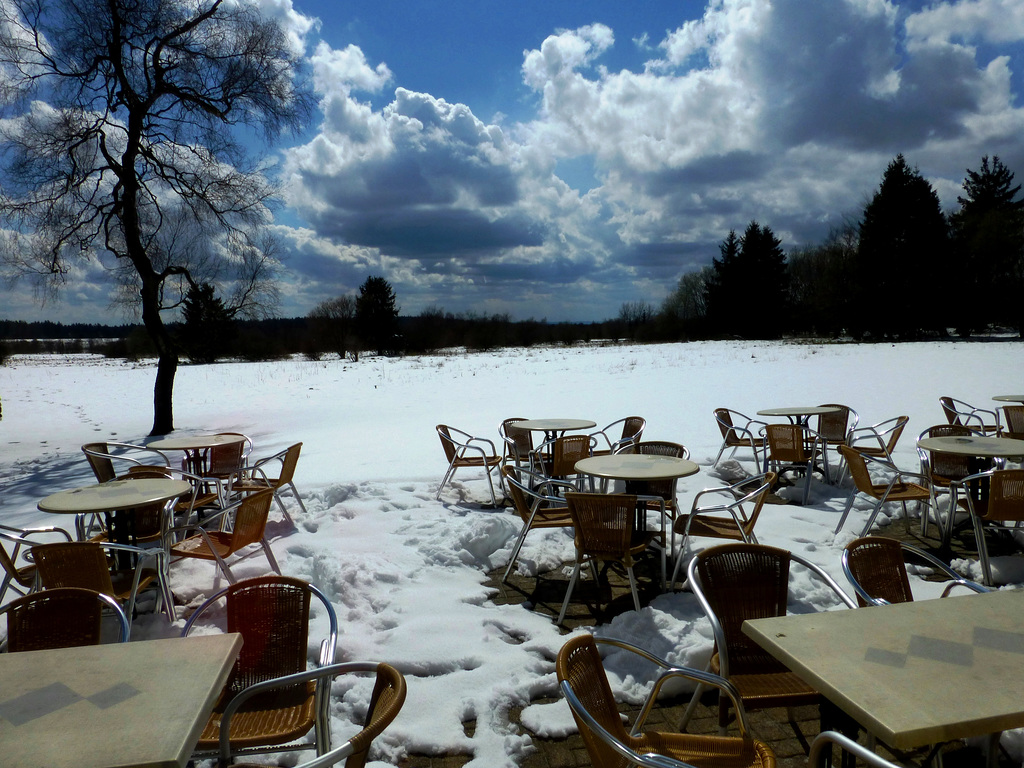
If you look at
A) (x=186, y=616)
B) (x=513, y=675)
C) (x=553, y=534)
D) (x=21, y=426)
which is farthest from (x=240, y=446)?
(x=21, y=426)

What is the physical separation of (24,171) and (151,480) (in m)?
9.47

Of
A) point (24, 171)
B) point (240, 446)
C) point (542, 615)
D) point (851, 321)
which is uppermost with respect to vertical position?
point (24, 171)

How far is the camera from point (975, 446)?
190 inches

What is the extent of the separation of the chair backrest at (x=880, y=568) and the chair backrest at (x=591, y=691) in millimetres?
1307

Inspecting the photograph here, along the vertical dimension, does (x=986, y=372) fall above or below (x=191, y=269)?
below

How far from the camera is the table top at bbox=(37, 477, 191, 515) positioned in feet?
11.8

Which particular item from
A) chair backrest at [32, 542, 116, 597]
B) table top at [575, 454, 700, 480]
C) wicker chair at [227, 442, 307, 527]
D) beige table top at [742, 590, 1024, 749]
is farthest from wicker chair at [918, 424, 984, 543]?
chair backrest at [32, 542, 116, 597]

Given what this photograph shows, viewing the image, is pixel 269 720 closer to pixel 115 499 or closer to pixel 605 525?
pixel 605 525

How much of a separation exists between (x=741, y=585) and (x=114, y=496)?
3.80 meters

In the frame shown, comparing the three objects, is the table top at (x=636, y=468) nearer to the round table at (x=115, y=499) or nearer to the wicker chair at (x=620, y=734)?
the wicker chair at (x=620, y=734)

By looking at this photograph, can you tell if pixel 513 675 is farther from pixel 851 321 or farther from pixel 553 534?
pixel 851 321

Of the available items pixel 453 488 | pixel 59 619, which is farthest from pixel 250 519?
pixel 453 488

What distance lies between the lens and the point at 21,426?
45.3 ft

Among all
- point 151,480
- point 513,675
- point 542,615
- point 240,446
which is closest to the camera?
point 513,675
